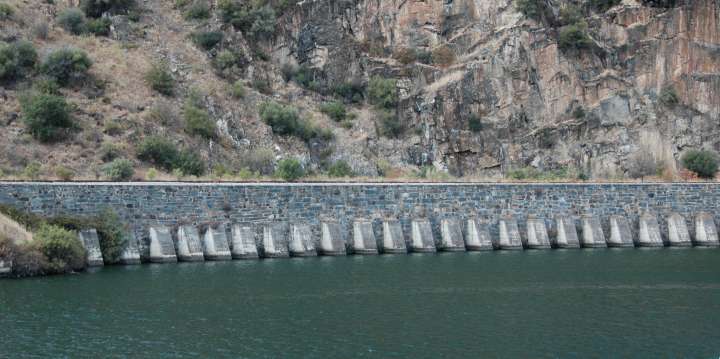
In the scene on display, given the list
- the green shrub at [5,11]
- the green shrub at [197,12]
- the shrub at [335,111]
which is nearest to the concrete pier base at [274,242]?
the shrub at [335,111]

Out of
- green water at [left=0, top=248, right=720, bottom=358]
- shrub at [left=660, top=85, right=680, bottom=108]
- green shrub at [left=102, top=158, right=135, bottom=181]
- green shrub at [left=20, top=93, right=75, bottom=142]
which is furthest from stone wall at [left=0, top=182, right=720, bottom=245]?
shrub at [left=660, top=85, right=680, bottom=108]

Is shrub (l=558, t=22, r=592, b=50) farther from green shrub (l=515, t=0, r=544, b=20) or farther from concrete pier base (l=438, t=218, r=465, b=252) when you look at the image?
concrete pier base (l=438, t=218, r=465, b=252)

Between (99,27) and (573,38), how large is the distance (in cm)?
3525

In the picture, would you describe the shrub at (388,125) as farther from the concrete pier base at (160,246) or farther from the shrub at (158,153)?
the concrete pier base at (160,246)

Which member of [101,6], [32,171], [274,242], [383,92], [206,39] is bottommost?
[274,242]

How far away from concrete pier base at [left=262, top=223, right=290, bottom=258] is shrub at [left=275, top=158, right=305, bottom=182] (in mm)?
11880

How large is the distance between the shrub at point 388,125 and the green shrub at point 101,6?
21037 mm

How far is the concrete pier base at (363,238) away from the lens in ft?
135

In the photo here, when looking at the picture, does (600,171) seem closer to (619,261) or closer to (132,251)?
(619,261)

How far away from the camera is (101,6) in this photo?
215ft

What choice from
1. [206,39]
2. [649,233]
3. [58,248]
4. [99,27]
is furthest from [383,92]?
[58,248]

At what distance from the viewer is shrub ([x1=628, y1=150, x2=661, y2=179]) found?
62.8m

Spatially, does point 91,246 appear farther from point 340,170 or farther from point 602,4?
point 602,4

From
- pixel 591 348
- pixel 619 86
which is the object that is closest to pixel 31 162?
pixel 591 348
